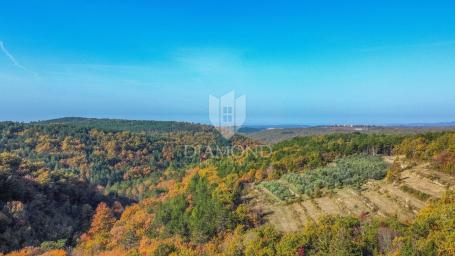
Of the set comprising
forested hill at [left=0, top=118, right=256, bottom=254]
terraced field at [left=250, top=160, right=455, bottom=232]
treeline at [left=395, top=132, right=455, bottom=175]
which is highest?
treeline at [left=395, top=132, right=455, bottom=175]

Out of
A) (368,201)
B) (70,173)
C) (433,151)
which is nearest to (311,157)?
(433,151)

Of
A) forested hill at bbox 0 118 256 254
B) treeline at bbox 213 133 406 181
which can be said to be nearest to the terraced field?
treeline at bbox 213 133 406 181

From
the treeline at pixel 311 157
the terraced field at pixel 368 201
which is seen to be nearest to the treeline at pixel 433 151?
the terraced field at pixel 368 201

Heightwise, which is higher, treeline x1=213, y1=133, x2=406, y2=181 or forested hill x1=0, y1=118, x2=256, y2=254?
treeline x1=213, y1=133, x2=406, y2=181

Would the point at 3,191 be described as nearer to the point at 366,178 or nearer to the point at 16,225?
the point at 16,225

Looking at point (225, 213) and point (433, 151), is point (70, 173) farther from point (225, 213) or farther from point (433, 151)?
point (433, 151)

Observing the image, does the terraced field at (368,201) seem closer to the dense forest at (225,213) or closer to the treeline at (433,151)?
the treeline at (433,151)

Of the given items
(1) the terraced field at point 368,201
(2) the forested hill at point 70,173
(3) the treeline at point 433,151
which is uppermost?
(3) the treeline at point 433,151

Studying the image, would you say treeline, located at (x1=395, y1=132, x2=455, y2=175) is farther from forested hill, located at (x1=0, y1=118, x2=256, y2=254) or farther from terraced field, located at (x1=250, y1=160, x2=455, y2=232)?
forested hill, located at (x1=0, y1=118, x2=256, y2=254)
